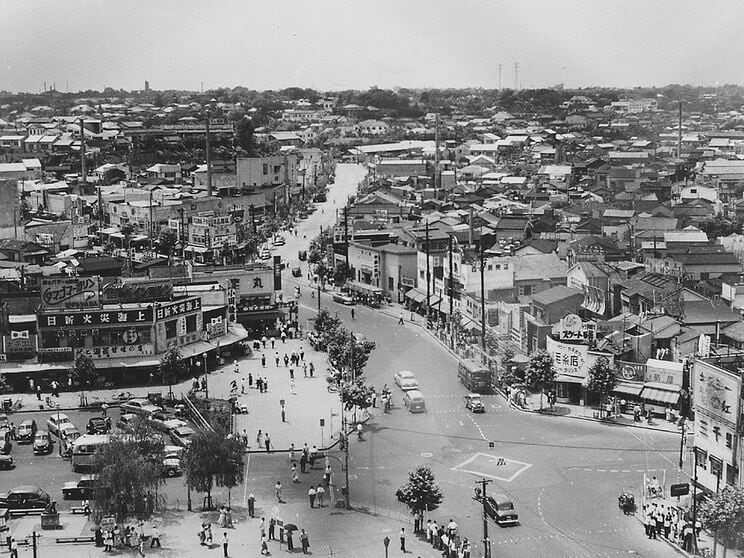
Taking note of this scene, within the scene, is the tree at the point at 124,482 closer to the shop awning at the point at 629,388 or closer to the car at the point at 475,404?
the car at the point at 475,404

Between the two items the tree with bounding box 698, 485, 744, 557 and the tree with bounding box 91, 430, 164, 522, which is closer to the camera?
the tree with bounding box 698, 485, 744, 557

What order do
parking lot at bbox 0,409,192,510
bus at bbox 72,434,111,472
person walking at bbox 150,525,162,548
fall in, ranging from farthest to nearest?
bus at bbox 72,434,111,472 → parking lot at bbox 0,409,192,510 → person walking at bbox 150,525,162,548

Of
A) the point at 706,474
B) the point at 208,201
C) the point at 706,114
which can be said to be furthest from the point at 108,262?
the point at 706,114

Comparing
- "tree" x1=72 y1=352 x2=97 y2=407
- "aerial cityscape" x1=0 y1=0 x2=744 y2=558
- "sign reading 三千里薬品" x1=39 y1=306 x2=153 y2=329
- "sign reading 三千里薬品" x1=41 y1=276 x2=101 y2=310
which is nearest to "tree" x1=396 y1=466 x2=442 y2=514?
"aerial cityscape" x1=0 y1=0 x2=744 y2=558

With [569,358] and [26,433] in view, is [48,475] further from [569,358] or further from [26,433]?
[569,358]

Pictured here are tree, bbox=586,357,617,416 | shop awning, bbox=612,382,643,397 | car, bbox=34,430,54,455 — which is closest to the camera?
car, bbox=34,430,54,455

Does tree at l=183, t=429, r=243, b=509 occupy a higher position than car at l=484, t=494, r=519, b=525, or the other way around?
tree at l=183, t=429, r=243, b=509

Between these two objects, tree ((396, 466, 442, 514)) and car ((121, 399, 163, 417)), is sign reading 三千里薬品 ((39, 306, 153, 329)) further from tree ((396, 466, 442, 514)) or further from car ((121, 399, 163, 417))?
tree ((396, 466, 442, 514))
